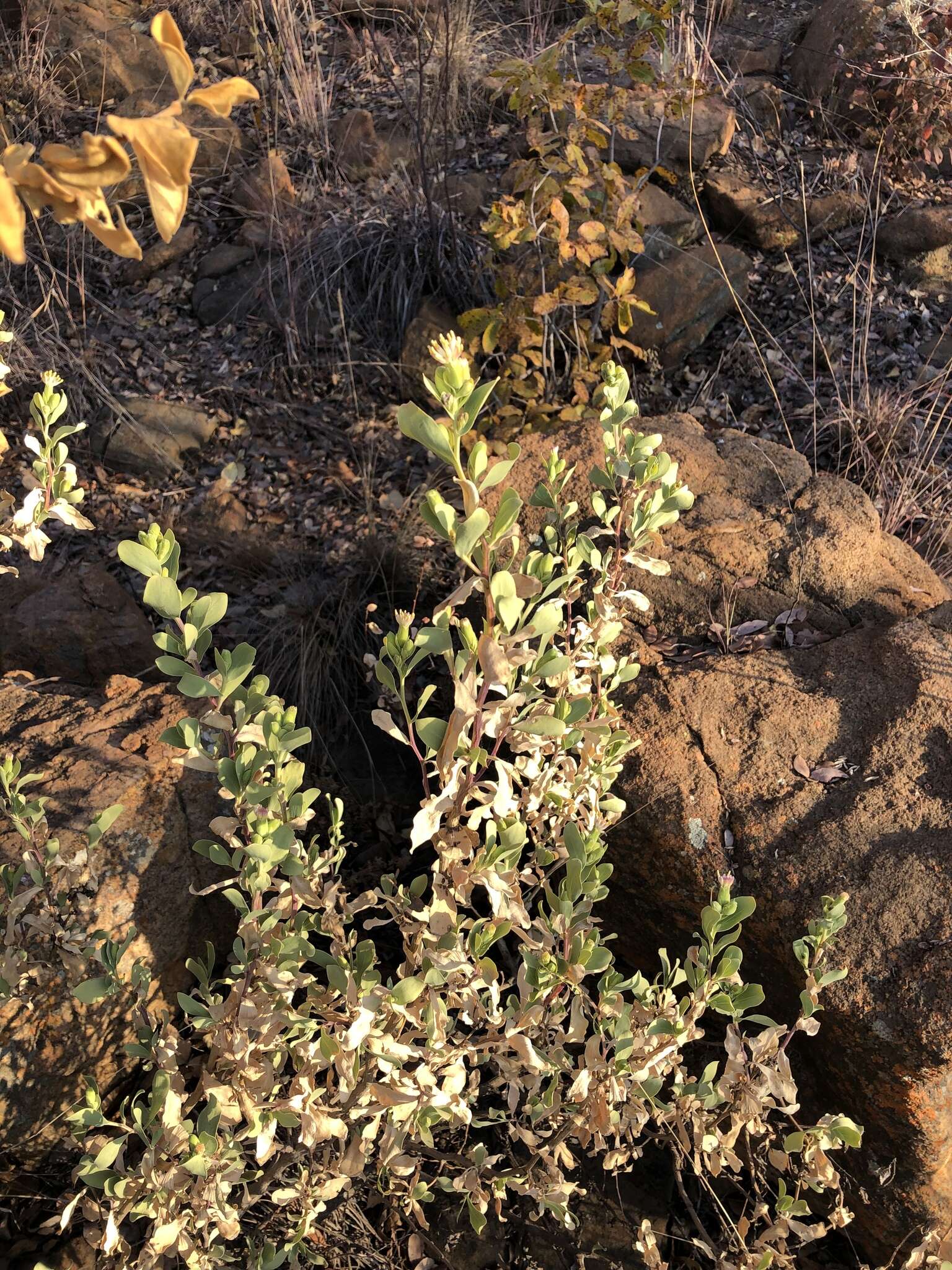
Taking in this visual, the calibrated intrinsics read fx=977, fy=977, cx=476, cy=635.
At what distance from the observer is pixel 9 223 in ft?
1.83

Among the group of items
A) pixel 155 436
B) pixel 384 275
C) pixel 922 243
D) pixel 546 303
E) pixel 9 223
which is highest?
pixel 9 223

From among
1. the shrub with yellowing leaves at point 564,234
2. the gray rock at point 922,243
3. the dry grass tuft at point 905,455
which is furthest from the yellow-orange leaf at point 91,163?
the gray rock at point 922,243

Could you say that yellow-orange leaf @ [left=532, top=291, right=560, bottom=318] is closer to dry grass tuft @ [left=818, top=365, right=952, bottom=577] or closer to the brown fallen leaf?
dry grass tuft @ [left=818, top=365, right=952, bottom=577]

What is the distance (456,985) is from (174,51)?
121 centimetres

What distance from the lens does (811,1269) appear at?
1767 millimetres

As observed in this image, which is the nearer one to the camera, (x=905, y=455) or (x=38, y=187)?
(x=38, y=187)

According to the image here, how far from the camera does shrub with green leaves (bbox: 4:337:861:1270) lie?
1253mm

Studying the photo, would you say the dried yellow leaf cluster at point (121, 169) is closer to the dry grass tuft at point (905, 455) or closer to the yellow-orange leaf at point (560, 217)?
the yellow-orange leaf at point (560, 217)

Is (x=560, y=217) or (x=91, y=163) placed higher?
(x=91, y=163)

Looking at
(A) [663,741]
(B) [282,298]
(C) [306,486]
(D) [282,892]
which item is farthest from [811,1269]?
(B) [282,298]

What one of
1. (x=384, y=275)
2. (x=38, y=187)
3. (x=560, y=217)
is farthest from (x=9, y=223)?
(x=384, y=275)

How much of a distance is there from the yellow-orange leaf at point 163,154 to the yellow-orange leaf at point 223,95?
16mm

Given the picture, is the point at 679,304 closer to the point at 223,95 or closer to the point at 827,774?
the point at 827,774

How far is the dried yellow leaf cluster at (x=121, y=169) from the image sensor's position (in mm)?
552
